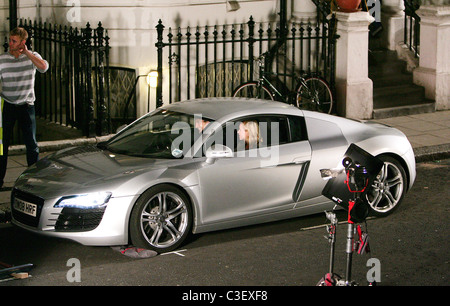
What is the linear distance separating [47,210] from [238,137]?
2.07 meters

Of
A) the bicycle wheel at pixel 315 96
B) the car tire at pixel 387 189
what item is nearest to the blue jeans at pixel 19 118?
the car tire at pixel 387 189

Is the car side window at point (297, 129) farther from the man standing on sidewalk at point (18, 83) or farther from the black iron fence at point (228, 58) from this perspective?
the black iron fence at point (228, 58)

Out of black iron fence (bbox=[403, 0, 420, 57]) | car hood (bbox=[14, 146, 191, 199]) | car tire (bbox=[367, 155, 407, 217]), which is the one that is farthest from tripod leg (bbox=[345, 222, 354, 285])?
black iron fence (bbox=[403, 0, 420, 57])

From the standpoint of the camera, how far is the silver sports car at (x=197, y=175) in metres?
8.03

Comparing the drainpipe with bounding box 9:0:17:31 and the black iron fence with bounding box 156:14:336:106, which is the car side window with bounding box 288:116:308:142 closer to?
the black iron fence with bounding box 156:14:336:106

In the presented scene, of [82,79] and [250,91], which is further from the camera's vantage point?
[250,91]

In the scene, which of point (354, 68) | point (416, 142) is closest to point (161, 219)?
point (416, 142)

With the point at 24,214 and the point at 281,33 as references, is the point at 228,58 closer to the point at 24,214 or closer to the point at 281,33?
the point at 281,33

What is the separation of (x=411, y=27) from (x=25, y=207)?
10455 mm

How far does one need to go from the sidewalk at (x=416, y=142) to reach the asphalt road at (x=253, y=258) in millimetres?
1750

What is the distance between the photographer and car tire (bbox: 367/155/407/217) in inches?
376

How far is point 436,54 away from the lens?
1608 cm

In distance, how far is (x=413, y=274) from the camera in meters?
7.77

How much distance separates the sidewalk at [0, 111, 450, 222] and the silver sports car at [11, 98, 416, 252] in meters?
1.66
